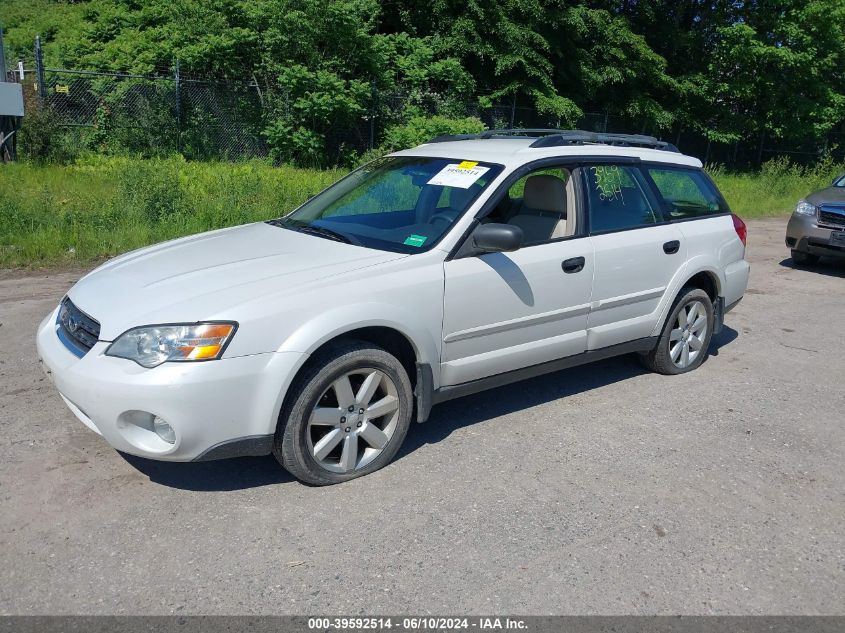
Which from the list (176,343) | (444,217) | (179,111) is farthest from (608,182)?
(179,111)

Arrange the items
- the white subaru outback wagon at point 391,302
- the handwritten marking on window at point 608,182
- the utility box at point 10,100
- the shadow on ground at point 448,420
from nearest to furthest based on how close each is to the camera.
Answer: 1. the white subaru outback wagon at point 391,302
2. the shadow on ground at point 448,420
3. the handwritten marking on window at point 608,182
4. the utility box at point 10,100

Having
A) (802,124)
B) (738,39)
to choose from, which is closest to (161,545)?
(738,39)

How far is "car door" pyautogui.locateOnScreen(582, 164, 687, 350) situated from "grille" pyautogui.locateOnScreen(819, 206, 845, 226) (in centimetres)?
594

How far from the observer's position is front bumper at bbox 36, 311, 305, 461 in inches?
134

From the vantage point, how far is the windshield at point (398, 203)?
4465 millimetres

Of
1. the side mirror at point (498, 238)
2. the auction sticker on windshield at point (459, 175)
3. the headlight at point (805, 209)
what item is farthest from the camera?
the headlight at point (805, 209)

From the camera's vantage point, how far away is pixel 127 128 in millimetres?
16125

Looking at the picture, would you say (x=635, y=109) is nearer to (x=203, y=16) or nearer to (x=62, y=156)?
(x=203, y=16)

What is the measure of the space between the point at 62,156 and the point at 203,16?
5101mm

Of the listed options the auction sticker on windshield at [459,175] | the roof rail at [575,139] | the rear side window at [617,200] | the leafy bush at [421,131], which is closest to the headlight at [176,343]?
the auction sticker on windshield at [459,175]

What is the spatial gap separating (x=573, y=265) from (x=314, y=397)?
1982 millimetres

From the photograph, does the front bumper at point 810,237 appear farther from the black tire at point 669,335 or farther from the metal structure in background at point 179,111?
the metal structure in background at point 179,111

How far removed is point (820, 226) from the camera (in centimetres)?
1040

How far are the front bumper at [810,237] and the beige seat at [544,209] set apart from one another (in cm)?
692
